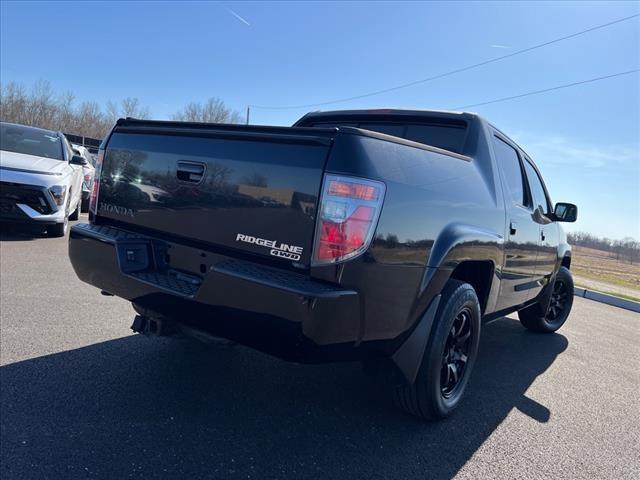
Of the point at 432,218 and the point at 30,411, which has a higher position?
the point at 432,218

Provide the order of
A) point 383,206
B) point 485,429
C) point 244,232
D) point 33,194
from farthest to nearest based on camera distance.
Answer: point 33,194, point 485,429, point 244,232, point 383,206

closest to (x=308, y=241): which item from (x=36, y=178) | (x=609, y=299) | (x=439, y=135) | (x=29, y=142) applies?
(x=439, y=135)

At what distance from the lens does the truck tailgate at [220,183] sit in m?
2.16

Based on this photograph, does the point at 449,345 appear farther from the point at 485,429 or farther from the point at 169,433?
the point at 169,433

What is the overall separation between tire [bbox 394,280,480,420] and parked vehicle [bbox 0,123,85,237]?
6013mm

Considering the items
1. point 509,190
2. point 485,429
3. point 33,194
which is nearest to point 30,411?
point 485,429

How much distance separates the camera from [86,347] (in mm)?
3535

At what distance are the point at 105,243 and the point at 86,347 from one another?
1.30 meters

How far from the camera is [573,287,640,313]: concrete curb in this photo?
9.02 m

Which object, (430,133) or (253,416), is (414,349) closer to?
(253,416)

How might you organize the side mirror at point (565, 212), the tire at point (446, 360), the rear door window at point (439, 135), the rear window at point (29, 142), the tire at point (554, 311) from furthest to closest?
the rear window at point (29, 142) → the tire at point (554, 311) → the side mirror at point (565, 212) → the rear door window at point (439, 135) → the tire at point (446, 360)

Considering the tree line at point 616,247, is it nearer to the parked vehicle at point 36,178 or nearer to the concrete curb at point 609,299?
the concrete curb at point 609,299

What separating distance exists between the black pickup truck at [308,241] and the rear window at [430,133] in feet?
0.18

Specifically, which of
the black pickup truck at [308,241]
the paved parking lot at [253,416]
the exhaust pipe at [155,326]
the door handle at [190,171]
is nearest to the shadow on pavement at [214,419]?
the paved parking lot at [253,416]
